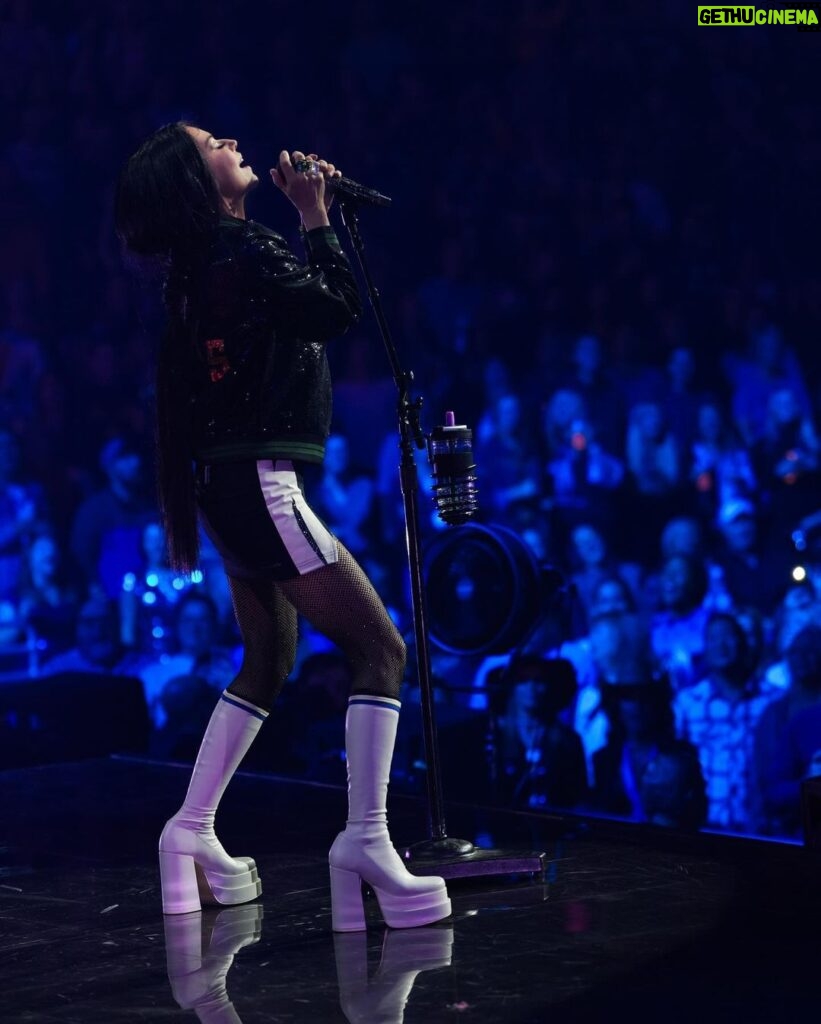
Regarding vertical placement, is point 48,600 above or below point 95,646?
above

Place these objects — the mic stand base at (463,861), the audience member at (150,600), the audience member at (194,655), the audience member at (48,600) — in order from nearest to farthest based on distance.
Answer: the mic stand base at (463,861)
the audience member at (194,655)
the audience member at (150,600)
the audience member at (48,600)

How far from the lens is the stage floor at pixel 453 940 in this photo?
1.68 meters

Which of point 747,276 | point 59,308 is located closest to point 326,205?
point 747,276

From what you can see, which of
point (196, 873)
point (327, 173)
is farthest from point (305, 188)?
point (196, 873)

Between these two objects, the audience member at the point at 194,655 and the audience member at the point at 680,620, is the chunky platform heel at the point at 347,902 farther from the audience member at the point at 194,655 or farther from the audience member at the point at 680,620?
the audience member at the point at 194,655

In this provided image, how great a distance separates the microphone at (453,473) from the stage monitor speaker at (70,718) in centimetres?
247

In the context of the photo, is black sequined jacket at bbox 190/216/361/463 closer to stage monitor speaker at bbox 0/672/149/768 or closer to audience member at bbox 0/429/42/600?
stage monitor speaker at bbox 0/672/149/768

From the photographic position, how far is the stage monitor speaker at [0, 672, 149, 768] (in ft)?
14.4

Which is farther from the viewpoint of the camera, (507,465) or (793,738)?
(507,465)

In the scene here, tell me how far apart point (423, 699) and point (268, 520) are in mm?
484

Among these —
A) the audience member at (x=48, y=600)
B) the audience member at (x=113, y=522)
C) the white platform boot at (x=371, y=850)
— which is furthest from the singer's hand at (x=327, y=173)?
the audience member at (x=48, y=600)

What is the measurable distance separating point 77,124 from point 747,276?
2.62 metres

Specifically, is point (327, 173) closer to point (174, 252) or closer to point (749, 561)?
point (174, 252)

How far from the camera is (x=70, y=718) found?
4449 millimetres
